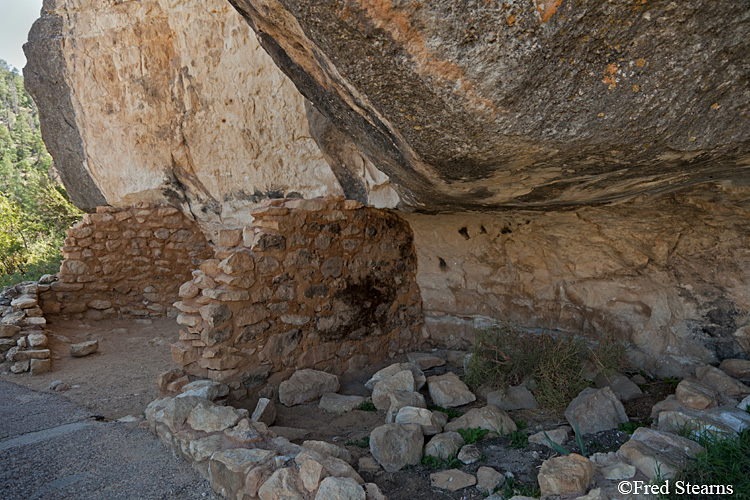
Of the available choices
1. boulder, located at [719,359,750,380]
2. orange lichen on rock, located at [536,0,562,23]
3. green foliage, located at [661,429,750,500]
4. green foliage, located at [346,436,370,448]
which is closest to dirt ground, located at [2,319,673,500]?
green foliage, located at [346,436,370,448]

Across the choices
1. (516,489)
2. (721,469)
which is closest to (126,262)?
(516,489)

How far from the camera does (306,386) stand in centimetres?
327

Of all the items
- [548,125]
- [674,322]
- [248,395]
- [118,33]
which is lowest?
[248,395]

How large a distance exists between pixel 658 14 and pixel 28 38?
651 centimetres

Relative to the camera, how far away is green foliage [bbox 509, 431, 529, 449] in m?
2.35

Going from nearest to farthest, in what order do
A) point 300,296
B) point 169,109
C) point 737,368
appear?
1. point 737,368
2. point 300,296
3. point 169,109

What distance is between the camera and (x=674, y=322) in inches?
125

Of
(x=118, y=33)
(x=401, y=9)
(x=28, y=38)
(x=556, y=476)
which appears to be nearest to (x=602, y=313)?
(x=556, y=476)

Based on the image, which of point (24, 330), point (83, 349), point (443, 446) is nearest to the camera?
point (443, 446)

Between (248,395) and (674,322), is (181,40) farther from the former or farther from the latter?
(674,322)

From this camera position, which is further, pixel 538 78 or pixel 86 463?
pixel 86 463

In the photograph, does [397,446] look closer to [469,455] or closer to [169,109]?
[469,455]

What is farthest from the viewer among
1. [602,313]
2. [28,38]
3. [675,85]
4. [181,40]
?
[28,38]

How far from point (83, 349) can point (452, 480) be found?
12.3 ft
